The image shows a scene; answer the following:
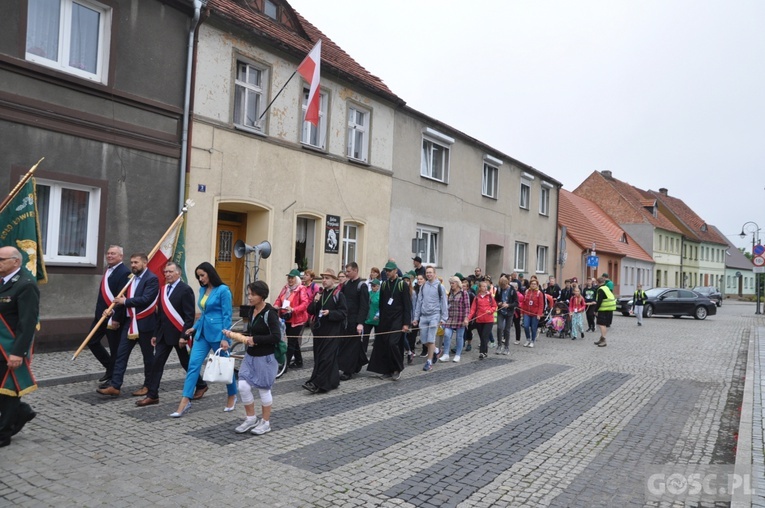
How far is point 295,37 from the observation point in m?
16.3

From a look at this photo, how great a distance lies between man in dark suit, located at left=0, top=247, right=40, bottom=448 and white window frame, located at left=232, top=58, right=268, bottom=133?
28.7 ft

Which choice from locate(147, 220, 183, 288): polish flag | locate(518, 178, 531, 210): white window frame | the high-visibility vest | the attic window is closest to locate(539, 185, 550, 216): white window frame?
locate(518, 178, 531, 210): white window frame

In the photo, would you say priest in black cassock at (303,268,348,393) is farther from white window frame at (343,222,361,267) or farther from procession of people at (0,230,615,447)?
white window frame at (343,222,361,267)

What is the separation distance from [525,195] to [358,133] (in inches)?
552

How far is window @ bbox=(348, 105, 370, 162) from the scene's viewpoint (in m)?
17.7

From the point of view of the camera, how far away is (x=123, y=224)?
37.9 feet

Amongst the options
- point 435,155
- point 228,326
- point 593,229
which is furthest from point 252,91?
point 593,229

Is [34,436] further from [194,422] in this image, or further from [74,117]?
[74,117]

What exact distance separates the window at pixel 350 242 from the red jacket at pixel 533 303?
5176 mm

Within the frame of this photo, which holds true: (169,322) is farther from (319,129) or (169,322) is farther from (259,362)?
(319,129)

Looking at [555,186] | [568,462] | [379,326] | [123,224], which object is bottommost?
[568,462]

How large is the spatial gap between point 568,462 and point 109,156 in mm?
9436

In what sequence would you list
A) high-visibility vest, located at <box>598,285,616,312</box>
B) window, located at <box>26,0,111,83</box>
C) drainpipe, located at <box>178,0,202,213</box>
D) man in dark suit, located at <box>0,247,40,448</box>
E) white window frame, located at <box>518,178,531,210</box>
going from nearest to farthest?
man in dark suit, located at <box>0,247,40,448</box> → window, located at <box>26,0,111,83</box> → drainpipe, located at <box>178,0,202,213</box> → high-visibility vest, located at <box>598,285,616,312</box> → white window frame, located at <box>518,178,531,210</box>

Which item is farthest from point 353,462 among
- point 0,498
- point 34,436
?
point 34,436
